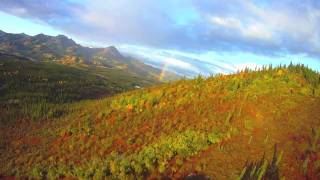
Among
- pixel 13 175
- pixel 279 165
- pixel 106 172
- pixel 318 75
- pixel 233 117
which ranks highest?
pixel 318 75

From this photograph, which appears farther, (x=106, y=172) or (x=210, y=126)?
(x=210, y=126)

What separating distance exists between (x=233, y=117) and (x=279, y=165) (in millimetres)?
6586

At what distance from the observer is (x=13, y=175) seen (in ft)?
75.0

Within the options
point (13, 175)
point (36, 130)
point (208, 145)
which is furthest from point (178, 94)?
point (13, 175)

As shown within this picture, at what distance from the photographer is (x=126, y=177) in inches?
740

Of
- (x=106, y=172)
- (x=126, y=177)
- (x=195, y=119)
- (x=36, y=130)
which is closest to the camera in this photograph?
(x=126, y=177)

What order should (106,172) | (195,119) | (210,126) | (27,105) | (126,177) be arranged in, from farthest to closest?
1. (27,105)
2. (195,119)
3. (210,126)
4. (106,172)
5. (126,177)

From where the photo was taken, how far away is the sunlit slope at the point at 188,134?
790 inches

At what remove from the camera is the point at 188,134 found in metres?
23.6

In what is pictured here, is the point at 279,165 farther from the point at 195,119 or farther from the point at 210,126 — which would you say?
the point at 195,119

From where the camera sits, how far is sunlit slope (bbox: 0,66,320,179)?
790 inches

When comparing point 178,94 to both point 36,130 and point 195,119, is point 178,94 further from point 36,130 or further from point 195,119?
point 36,130

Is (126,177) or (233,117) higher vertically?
(233,117)

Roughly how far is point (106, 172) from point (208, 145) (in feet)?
21.6
